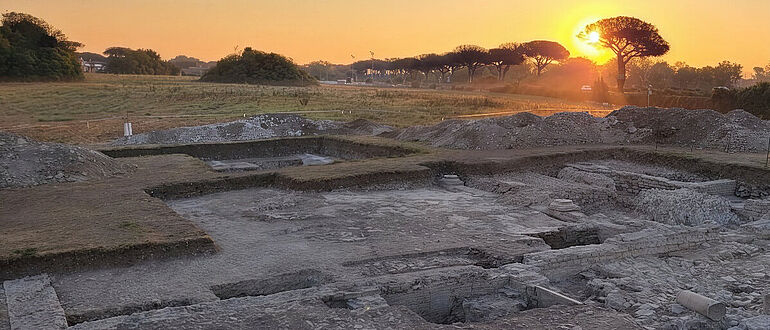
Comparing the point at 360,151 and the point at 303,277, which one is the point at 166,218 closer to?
the point at 303,277

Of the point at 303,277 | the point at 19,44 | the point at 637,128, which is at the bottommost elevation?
the point at 303,277

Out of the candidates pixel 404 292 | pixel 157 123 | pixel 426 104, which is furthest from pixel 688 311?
pixel 426 104

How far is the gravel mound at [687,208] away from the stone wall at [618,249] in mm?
1588

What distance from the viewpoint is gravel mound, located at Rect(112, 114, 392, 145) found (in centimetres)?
1850

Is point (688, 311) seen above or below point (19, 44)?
below

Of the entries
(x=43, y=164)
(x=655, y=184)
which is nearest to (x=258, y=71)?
(x=43, y=164)

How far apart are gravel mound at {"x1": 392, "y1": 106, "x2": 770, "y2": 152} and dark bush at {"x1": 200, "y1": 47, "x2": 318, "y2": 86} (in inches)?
1509

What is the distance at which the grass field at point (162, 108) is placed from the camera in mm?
21906

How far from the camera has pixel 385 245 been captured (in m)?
7.37

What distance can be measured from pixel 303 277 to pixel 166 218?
9.05ft

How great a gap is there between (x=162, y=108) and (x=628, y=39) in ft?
96.6

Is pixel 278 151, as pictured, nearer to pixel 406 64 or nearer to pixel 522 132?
pixel 522 132

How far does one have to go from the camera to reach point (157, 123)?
22.9m

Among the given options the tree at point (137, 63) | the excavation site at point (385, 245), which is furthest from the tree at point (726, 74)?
the tree at point (137, 63)
